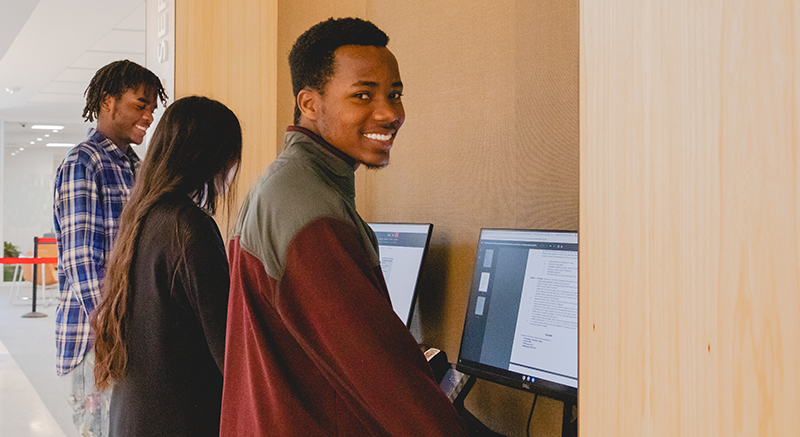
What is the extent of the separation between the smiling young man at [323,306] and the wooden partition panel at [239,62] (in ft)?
4.97

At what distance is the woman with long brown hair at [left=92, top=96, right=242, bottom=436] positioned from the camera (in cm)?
147

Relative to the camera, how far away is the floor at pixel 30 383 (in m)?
4.05

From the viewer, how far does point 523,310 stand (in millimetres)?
1570

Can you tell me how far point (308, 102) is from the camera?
3.86ft

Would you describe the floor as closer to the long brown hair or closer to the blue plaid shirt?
the blue plaid shirt

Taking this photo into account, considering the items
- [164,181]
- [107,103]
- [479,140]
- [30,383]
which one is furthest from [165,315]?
[30,383]

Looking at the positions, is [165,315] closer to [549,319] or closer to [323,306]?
[323,306]

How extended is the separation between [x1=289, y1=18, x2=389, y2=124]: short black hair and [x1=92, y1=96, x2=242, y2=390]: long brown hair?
1.71 feet

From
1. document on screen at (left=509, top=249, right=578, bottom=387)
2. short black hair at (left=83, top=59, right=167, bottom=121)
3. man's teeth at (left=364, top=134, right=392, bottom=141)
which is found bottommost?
document on screen at (left=509, top=249, right=578, bottom=387)

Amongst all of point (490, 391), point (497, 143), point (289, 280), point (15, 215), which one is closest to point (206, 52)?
point (497, 143)

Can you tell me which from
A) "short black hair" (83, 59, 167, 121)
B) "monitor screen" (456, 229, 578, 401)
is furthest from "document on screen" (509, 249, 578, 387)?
"short black hair" (83, 59, 167, 121)

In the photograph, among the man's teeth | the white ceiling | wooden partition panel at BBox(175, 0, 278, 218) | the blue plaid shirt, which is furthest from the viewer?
the white ceiling

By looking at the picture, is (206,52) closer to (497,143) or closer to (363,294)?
(497,143)
